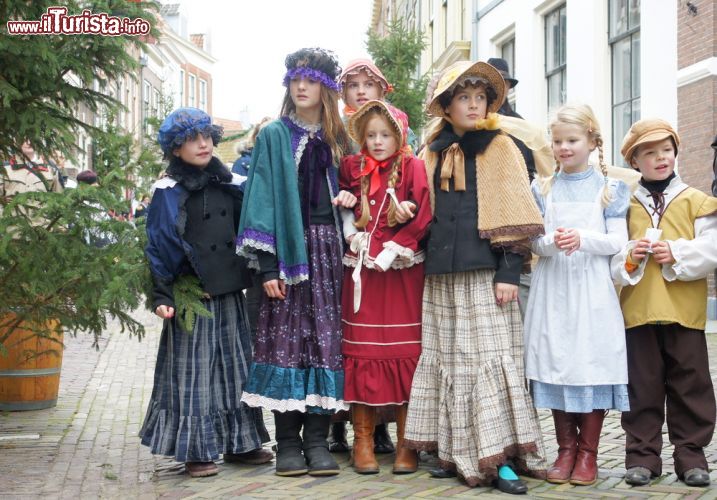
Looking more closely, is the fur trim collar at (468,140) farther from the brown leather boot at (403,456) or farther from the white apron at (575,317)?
the brown leather boot at (403,456)

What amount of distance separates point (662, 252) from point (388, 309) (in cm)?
130

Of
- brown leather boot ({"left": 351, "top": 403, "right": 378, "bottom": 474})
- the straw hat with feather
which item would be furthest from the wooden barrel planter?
the straw hat with feather

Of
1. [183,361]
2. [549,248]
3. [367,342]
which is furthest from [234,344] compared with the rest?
[549,248]

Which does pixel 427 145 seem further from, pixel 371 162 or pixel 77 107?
pixel 77 107

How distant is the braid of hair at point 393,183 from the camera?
4634 millimetres

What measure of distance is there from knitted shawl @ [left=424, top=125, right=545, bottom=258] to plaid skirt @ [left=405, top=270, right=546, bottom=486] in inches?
8.5

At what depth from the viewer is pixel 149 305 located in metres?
4.86

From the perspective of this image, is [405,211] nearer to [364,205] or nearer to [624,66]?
[364,205]

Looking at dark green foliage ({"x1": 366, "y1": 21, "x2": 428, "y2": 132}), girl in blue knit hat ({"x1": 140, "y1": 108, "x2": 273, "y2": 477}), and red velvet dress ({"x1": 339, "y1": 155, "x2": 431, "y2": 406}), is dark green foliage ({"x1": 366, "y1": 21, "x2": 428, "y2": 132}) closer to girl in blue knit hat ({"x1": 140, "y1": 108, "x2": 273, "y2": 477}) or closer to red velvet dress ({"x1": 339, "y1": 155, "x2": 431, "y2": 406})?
girl in blue knit hat ({"x1": 140, "y1": 108, "x2": 273, "y2": 477})

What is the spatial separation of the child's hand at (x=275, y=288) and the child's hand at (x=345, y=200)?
0.48 m

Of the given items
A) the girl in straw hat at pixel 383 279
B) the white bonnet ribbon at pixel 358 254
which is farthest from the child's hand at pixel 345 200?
the white bonnet ribbon at pixel 358 254

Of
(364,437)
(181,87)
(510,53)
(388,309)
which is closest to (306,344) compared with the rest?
(388,309)

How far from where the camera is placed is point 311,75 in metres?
4.78

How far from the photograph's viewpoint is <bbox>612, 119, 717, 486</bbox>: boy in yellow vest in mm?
4391
